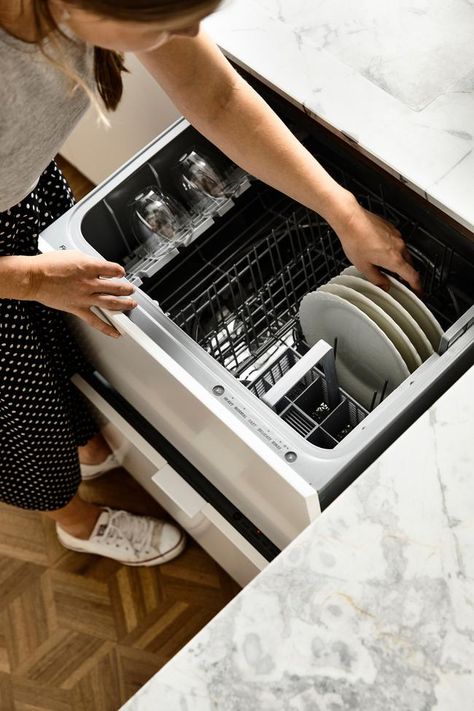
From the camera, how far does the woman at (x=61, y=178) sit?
743 mm

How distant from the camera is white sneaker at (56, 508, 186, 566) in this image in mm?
1677

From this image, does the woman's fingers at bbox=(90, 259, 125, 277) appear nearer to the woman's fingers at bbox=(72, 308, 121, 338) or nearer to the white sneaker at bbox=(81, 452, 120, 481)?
the woman's fingers at bbox=(72, 308, 121, 338)

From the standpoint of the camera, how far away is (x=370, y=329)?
109 centimetres

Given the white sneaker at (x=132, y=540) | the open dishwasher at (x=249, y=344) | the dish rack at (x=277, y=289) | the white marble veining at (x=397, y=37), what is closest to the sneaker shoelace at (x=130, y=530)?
the white sneaker at (x=132, y=540)

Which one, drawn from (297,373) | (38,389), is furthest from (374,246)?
(38,389)

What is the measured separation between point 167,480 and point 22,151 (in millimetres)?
548

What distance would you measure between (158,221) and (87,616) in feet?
2.79

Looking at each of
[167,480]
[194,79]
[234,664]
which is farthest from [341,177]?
[234,664]

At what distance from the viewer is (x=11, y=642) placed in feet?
5.48

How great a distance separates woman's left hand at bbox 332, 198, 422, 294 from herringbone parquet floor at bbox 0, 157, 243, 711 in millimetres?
804

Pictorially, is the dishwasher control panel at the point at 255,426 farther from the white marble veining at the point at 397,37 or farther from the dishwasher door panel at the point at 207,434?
the white marble veining at the point at 397,37

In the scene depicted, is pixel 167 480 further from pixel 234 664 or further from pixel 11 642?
pixel 11 642

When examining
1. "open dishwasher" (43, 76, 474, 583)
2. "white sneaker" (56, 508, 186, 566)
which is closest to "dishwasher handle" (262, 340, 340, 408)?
"open dishwasher" (43, 76, 474, 583)

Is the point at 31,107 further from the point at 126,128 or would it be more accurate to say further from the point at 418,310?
the point at 126,128
